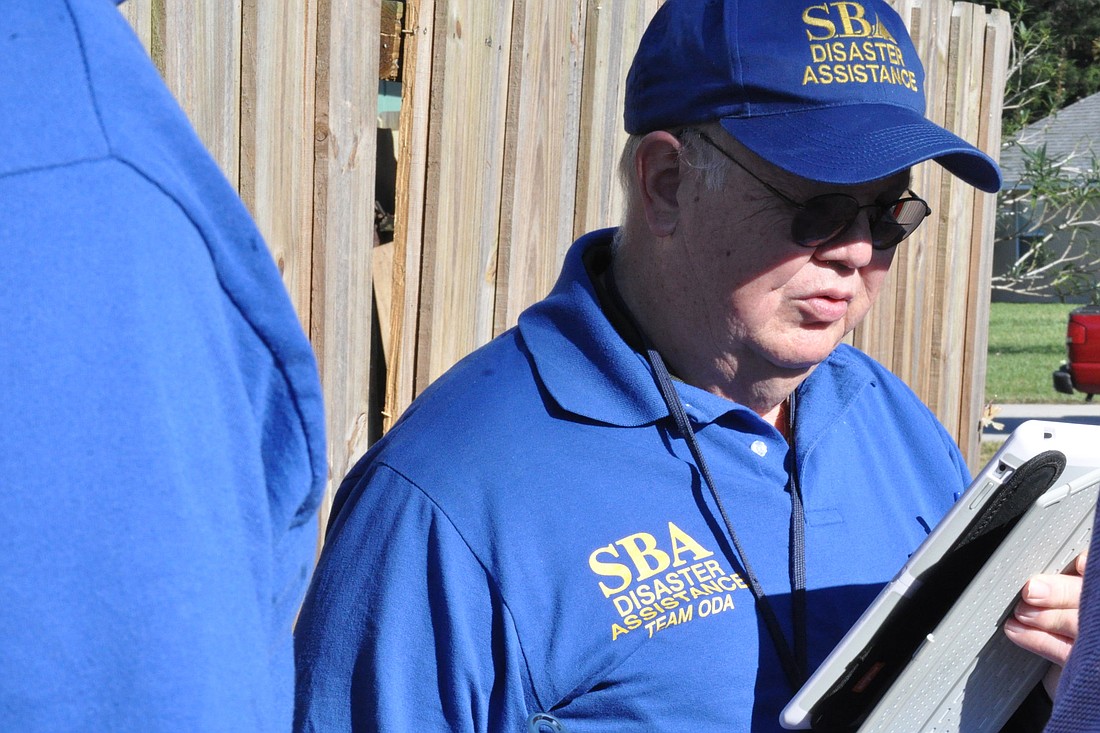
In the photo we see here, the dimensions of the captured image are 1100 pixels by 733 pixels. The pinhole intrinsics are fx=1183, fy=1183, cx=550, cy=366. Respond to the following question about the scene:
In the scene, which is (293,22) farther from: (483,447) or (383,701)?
(383,701)

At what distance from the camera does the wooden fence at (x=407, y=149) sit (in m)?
2.45

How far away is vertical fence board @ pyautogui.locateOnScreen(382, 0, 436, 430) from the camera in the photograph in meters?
2.89

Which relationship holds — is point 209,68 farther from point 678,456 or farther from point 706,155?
point 678,456

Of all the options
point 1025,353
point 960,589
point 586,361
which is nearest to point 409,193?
point 586,361

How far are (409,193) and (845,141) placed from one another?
129cm

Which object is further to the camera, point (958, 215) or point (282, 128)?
point (958, 215)

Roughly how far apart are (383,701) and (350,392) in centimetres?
125

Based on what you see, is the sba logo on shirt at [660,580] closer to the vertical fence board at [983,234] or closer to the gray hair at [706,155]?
the gray hair at [706,155]

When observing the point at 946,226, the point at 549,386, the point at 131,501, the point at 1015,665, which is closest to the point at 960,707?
the point at 1015,665

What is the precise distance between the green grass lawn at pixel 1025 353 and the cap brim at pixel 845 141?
671 cm

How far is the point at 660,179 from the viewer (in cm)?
209

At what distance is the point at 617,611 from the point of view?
174cm

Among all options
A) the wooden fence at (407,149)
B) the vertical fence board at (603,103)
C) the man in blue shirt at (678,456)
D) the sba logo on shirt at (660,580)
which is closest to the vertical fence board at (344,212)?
the wooden fence at (407,149)

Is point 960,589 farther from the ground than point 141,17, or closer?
closer
